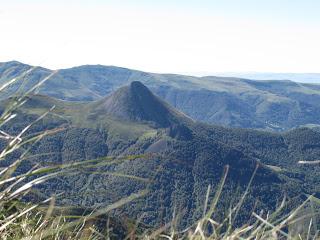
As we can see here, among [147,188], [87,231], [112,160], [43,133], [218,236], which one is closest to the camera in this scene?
[147,188]

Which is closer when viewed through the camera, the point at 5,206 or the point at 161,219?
the point at 5,206

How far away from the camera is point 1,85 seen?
5.30 metres

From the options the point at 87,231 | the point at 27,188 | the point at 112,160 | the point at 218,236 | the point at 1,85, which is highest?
the point at 1,85

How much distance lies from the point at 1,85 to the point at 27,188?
1.41 meters

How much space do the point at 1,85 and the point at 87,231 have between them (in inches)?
79.3

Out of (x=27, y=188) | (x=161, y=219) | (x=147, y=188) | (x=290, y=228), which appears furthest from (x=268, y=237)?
(x=27, y=188)

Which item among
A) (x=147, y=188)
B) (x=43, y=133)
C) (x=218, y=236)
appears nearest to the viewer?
Result: (x=147, y=188)

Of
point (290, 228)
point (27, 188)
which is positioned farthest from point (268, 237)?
point (27, 188)

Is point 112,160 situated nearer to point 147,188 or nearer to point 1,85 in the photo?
point 147,188

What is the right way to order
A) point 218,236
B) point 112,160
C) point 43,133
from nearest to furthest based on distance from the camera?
point 112,160, point 43,133, point 218,236

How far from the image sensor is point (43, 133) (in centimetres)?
468

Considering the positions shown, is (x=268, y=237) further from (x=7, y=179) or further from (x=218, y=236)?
(x=7, y=179)

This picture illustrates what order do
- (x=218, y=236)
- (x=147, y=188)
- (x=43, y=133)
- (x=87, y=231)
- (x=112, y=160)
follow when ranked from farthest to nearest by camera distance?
(x=87, y=231), (x=218, y=236), (x=43, y=133), (x=112, y=160), (x=147, y=188)

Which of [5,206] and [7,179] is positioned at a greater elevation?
[7,179]
